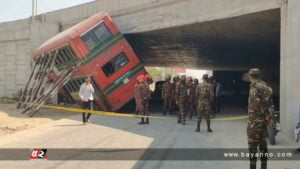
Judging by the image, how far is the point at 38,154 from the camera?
8250 mm

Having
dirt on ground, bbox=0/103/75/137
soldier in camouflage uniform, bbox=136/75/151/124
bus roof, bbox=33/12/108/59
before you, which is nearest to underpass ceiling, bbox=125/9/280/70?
bus roof, bbox=33/12/108/59

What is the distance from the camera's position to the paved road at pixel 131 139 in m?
7.21

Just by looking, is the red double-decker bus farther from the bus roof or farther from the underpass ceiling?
the underpass ceiling

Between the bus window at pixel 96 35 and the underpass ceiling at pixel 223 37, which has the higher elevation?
the underpass ceiling at pixel 223 37

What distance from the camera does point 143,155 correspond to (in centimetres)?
805

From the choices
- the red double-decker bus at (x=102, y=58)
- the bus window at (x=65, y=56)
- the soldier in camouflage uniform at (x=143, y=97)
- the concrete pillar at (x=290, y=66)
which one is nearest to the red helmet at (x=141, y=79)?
the red double-decker bus at (x=102, y=58)

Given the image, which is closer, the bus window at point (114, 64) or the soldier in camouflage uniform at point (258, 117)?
the soldier in camouflage uniform at point (258, 117)

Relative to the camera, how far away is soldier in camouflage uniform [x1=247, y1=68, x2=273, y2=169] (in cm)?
611

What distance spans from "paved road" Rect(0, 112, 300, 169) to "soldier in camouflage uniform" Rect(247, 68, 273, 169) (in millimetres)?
989

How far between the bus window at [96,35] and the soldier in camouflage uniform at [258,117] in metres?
10.9

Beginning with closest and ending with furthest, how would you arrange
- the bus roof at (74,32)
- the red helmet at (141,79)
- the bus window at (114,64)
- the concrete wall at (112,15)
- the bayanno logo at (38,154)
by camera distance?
the bayanno logo at (38,154) < the concrete wall at (112,15) < the red helmet at (141,79) < the bus roof at (74,32) < the bus window at (114,64)

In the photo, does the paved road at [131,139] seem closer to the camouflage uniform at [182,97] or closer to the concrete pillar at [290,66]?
the camouflage uniform at [182,97]

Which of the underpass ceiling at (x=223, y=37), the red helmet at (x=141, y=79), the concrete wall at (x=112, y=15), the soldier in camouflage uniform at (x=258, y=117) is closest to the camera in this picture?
the soldier in camouflage uniform at (x=258, y=117)

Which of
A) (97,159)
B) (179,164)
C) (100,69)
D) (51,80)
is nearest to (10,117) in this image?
(51,80)
